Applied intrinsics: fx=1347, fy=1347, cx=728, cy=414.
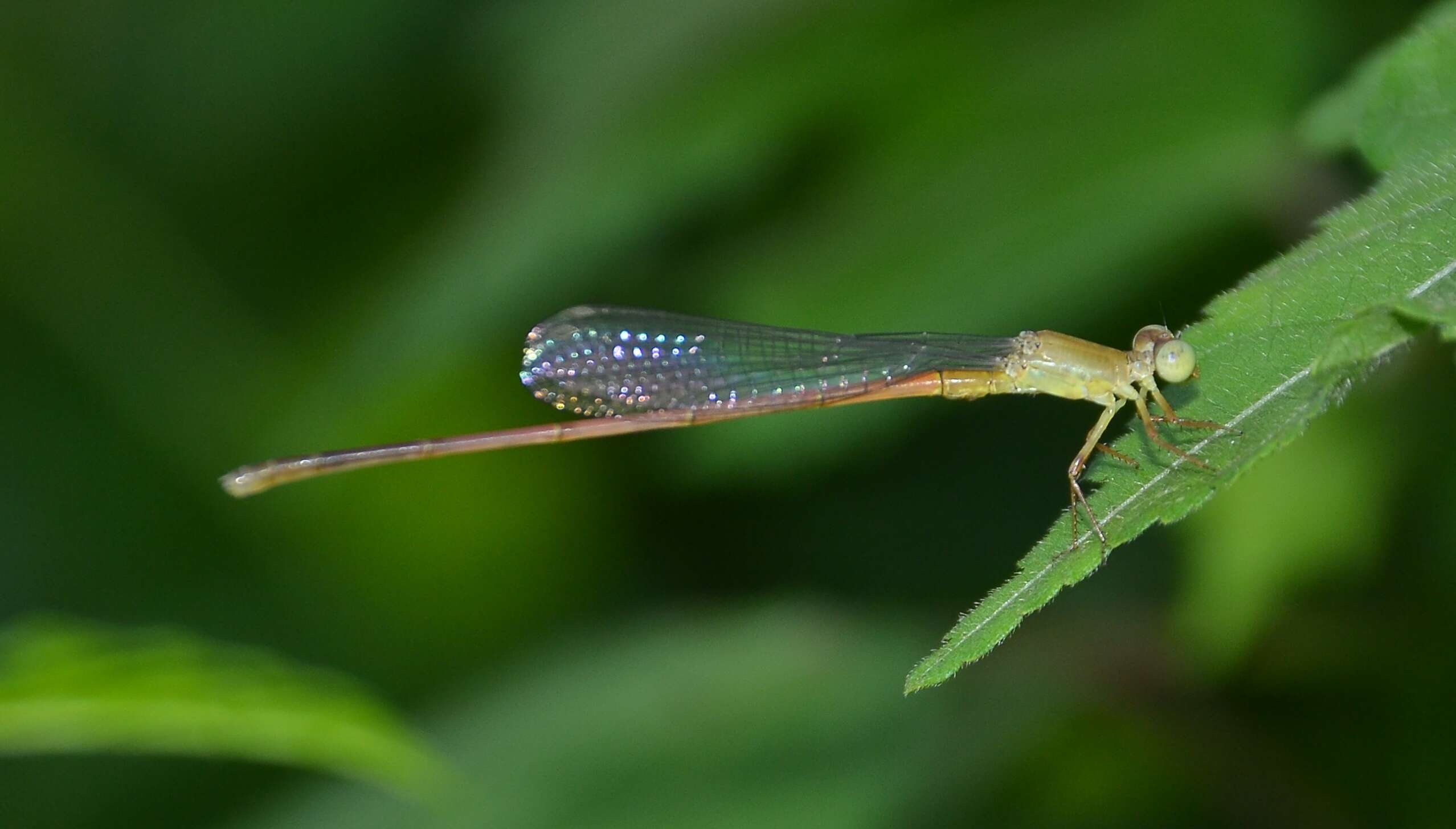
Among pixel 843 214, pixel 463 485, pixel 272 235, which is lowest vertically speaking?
pixel 843 214

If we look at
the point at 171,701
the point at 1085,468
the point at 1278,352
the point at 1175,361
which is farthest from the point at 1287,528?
the point at 171,701

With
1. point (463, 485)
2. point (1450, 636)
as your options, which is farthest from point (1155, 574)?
point (463, 485)

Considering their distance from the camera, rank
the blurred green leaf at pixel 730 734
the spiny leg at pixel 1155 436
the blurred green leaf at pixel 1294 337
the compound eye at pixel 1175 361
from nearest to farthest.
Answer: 1. the blurred green leaf at pixel 1294 337
2. the spiny leg at pixel 1155 436
3. the compound eye at pixel 1175 361
4. the blurred green leaf at pixel 730 734

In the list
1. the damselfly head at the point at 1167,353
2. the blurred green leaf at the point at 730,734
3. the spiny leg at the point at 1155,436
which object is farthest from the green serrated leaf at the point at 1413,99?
the blurred green leaf at the point at 730,734

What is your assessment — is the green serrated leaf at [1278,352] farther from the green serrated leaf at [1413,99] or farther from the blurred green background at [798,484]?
the blurred green background at [798,484]

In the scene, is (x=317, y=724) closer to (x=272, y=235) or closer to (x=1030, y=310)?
(x=1030, y=310)

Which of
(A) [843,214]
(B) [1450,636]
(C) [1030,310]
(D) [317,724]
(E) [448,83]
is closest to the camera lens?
(D) [317,724]

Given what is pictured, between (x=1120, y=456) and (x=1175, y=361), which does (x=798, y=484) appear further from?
(x=1120, y=456)
